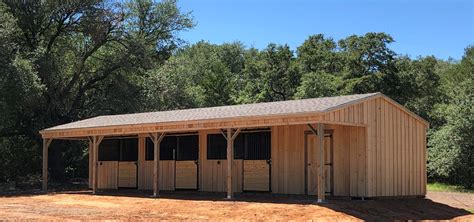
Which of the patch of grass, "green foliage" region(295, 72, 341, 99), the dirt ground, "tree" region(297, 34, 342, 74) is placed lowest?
the patch of grass

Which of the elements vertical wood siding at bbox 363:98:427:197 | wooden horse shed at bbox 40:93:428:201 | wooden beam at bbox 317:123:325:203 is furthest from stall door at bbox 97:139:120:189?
vertical wood siding at bbox 363:98:427:197

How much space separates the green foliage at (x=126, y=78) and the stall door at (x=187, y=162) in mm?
8053

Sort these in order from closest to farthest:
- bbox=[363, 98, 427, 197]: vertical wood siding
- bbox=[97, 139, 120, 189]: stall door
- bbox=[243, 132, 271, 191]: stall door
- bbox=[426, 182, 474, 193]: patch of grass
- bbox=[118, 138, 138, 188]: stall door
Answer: bbox=[363, 98, 427, 197]: vertical wood siding, bbox=[243, 132, 271, 191]: stall door, bbox=[118, 138, 138, 188]: stall door, bbox=[97, 139, 120, 189]: stall door, bbox=[426, 182, 474, 193]: patch of grass

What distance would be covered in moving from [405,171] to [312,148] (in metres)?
2.77

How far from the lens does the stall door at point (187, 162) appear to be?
690 inches

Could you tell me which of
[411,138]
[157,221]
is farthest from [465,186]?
[157,221]

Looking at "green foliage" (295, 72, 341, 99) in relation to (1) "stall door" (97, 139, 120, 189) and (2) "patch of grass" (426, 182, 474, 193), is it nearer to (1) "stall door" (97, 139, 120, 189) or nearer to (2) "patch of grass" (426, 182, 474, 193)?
(2) "patch of grass" (426, 182, 474, 193)

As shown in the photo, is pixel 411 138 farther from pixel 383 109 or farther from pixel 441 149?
→ pixel 441 149

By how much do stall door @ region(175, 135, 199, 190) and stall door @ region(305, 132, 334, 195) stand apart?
4.01m

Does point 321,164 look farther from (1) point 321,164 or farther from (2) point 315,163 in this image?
(2) point 315,163

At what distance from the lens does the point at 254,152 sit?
633 inches

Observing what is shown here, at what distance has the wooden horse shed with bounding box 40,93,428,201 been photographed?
13844 mm

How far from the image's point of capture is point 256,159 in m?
16.0

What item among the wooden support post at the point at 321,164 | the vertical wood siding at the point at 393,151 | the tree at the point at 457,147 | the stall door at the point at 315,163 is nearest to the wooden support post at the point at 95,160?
the stall door at the point at 315,163
